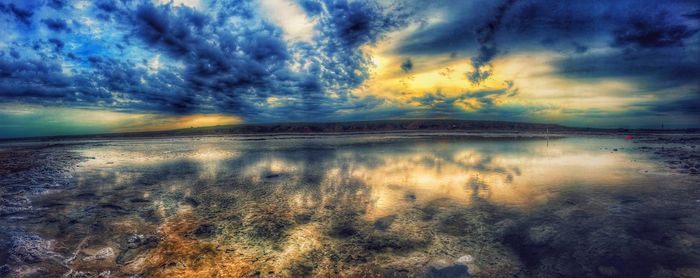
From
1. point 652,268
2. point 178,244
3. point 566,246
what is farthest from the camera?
point 178,244

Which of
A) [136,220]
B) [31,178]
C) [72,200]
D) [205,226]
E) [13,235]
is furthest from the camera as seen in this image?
[31,178]

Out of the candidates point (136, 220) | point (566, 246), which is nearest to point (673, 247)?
point (566, 246)

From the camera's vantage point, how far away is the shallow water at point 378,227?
191 inches

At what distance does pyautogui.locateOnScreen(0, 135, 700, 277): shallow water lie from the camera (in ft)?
16.0

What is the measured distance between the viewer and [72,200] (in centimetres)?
944

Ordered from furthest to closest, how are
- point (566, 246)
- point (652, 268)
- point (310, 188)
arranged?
point (310, 188), point (566, 246), point (652, 268)

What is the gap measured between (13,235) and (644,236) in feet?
44.0

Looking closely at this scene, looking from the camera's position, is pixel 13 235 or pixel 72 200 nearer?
pixel 13 235

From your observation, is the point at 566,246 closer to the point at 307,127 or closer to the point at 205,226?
the point at 205,226

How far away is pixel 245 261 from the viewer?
5070 millimetres

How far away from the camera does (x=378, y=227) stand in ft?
Answer: 21.7

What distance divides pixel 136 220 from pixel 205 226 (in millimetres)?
2095

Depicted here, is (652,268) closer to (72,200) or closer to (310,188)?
(310,188)

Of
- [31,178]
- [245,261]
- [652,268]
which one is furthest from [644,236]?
[31,178]
